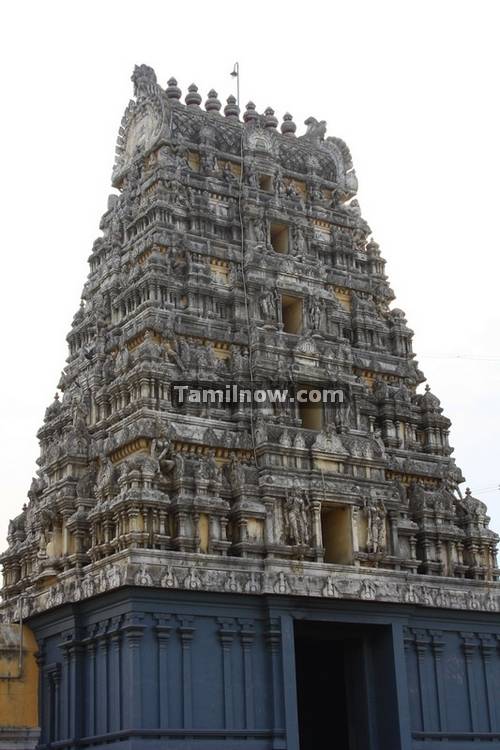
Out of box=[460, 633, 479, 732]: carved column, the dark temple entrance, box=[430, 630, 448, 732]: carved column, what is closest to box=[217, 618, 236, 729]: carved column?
the dark temple entrance

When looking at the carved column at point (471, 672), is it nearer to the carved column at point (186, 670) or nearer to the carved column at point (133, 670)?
the carved column at point (186, 670)

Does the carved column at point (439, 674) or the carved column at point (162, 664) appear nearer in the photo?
the carved column at point (162, 664)

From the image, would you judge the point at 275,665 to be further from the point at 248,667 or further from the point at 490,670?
the point at 490,670

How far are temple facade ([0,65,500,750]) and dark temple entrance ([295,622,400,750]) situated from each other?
0.06 m

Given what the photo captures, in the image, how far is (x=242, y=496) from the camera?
26844mm

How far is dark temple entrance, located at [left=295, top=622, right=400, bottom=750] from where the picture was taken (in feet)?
87.9

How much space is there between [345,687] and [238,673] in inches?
186

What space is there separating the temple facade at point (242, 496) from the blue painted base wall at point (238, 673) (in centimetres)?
5

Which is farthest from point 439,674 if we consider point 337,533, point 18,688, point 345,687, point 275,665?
point 18,688

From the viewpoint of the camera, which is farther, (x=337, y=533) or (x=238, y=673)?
(x=337, y=533)

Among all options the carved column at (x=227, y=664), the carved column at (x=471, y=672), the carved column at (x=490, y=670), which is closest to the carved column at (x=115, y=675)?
the carved column at (x=227, y=664)

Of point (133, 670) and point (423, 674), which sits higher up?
point (133, 670)

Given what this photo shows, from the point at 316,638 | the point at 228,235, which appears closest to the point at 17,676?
the point at 316,638

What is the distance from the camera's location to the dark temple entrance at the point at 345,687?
26781 mm
